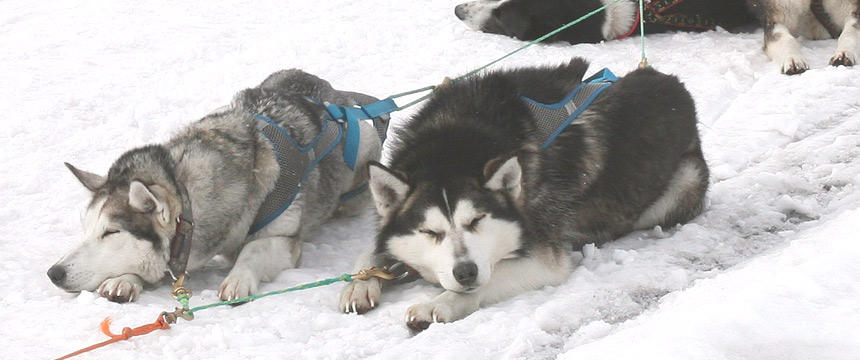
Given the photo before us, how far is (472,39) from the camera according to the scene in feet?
25.1

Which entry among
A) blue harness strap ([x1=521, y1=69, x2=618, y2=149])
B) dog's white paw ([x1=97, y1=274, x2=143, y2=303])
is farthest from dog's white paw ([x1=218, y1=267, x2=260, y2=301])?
blue harness strap ([x1=521, y1=69, x2=618, y2=149])

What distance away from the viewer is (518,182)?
136 inches

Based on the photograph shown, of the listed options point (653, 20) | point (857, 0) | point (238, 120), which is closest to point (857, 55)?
point (857, 0)

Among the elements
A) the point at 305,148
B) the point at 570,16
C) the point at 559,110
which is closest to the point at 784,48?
the point at 570,16

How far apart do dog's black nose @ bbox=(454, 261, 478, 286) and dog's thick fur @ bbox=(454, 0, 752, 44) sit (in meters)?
4.93

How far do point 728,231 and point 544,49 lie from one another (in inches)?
156

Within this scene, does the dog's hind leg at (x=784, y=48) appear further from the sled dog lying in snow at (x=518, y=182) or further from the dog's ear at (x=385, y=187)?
the dog's ear at (x=385, y=187)

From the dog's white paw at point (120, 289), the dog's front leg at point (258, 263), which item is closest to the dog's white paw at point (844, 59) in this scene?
the dog's front leg at point (258, 263)

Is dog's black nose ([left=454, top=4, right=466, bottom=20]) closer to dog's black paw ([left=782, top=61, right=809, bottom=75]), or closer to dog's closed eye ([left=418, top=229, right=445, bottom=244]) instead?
dog's black paw ([left=782, top=61, right=809, bottom=75])

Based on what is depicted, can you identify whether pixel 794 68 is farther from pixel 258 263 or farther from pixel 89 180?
pixel 89 180

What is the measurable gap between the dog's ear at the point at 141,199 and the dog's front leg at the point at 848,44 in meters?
5.03

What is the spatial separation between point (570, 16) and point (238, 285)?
5.10 metres

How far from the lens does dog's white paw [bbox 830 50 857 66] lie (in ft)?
20.0

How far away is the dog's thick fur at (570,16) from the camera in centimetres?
753
